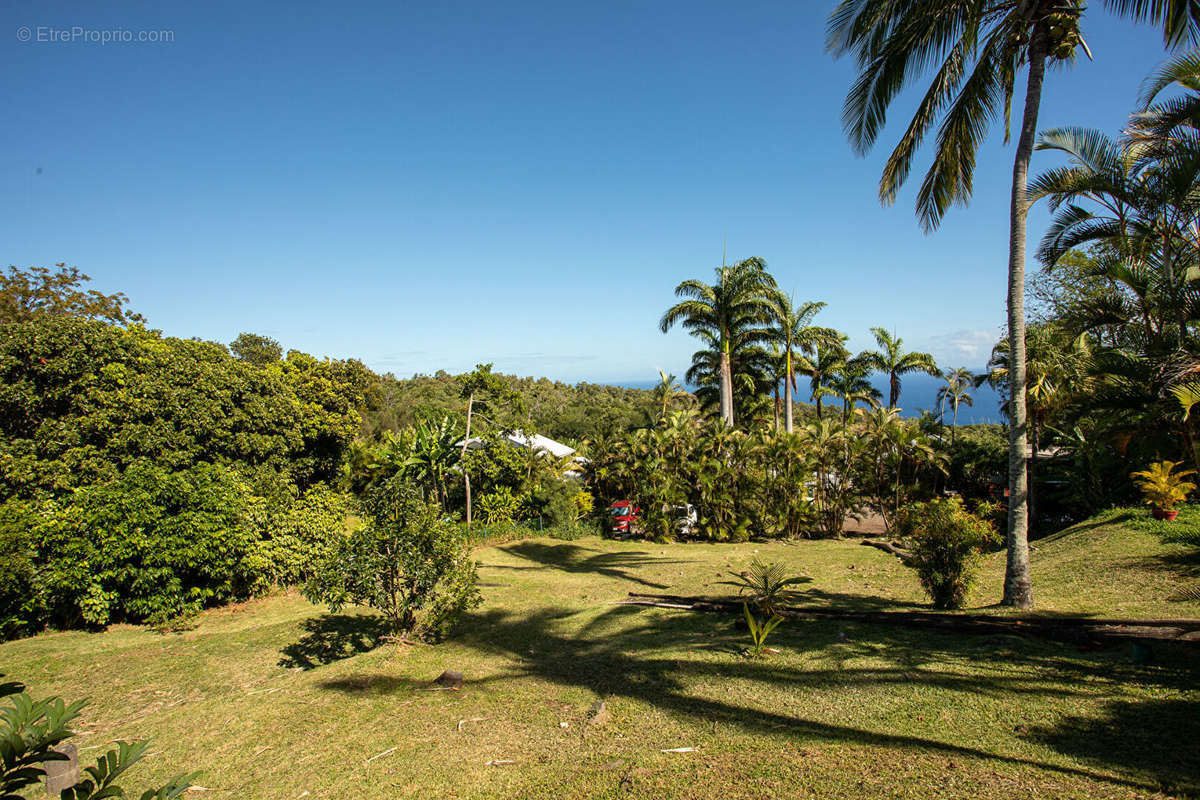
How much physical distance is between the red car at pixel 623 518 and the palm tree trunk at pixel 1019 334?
13.5 meters

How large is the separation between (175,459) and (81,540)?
242cm

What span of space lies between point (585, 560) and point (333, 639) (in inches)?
304

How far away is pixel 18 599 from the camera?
944 centimetres

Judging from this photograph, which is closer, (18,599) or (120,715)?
(120,715)

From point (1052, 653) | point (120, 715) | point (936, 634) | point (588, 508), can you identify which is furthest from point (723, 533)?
point (120, 715)

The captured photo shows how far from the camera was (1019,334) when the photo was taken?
320 inches

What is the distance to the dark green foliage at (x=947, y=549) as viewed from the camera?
8.27 metres

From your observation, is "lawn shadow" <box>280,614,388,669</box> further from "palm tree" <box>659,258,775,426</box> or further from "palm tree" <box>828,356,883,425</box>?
"palm tree" <box>828,356,883,425</box>

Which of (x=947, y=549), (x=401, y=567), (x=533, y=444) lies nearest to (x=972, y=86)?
(x=947, y=549)

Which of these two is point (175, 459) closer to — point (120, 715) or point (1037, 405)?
point (120, 715)

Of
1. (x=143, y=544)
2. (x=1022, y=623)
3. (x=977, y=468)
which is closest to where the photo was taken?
(x=1022, y=623)

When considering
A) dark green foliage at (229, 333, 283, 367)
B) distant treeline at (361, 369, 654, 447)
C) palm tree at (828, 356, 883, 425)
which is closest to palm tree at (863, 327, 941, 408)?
palm tree at (828, 356, 883, 425)

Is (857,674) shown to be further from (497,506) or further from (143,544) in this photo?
(497,506)

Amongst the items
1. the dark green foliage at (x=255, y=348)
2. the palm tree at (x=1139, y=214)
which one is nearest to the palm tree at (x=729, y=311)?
the palm tree at (x=1139, y=214)
